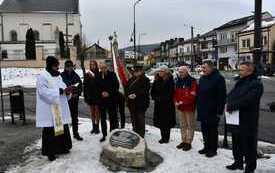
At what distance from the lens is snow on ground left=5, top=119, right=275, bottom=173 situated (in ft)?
30.4

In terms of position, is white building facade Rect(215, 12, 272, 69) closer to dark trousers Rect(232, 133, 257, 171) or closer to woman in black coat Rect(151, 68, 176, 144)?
woman in black coat Rect(151, 68, 176, 144)

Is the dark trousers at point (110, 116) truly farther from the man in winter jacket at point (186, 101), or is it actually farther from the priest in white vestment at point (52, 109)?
the man in winter jacket at point (186, 101)

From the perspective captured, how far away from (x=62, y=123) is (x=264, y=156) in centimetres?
391

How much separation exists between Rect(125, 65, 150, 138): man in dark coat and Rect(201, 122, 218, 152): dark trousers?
1.59m

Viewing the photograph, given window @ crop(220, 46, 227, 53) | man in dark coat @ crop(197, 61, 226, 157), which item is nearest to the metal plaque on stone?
man in dark coat @ crop(197, 61, 226, 157)

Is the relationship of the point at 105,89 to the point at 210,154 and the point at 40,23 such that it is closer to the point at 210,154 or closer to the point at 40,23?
the point at 210,154

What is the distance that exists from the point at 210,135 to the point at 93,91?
2.90m

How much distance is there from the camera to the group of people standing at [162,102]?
8797mm

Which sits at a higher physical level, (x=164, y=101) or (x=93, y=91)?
(x=93, y=91)

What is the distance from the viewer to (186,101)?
10508 millimetres

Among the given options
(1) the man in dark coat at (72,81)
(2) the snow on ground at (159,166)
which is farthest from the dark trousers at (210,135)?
(1) the man in dark coat at (72,81)

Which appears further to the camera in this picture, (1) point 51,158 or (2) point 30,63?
(2) point 30,63

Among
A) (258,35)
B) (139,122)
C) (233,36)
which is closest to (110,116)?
(139,122)

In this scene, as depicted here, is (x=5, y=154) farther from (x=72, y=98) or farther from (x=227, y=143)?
(x=227, y=143)
